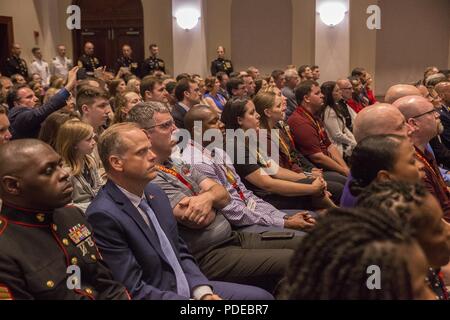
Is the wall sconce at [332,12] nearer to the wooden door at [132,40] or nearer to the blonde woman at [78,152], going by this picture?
the wooden door at [132,40]

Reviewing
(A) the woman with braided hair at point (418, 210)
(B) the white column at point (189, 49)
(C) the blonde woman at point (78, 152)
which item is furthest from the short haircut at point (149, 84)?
(B) the white column at point (189, 49)

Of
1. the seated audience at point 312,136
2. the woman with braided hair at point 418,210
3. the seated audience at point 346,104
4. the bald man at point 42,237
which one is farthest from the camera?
the seated audience at point 346,104

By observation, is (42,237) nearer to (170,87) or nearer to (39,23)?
(170,87)

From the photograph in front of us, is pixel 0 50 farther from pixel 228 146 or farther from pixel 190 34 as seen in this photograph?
pixel 228 146

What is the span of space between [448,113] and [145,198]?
11.9 feet

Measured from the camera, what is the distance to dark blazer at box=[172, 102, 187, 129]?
4.87 m

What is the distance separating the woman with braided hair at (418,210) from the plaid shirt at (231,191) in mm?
1405

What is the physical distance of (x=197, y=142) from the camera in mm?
3305

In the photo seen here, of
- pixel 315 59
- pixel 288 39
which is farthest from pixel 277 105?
pixel 288 39

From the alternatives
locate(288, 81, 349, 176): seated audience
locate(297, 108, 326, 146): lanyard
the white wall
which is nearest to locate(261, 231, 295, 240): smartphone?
locate(288, 81, 349, 176): seated audience

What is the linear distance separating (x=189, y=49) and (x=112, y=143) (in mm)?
9762

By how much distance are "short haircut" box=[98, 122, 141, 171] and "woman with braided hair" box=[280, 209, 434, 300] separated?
126 cm

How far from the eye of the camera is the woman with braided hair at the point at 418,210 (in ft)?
5.04
